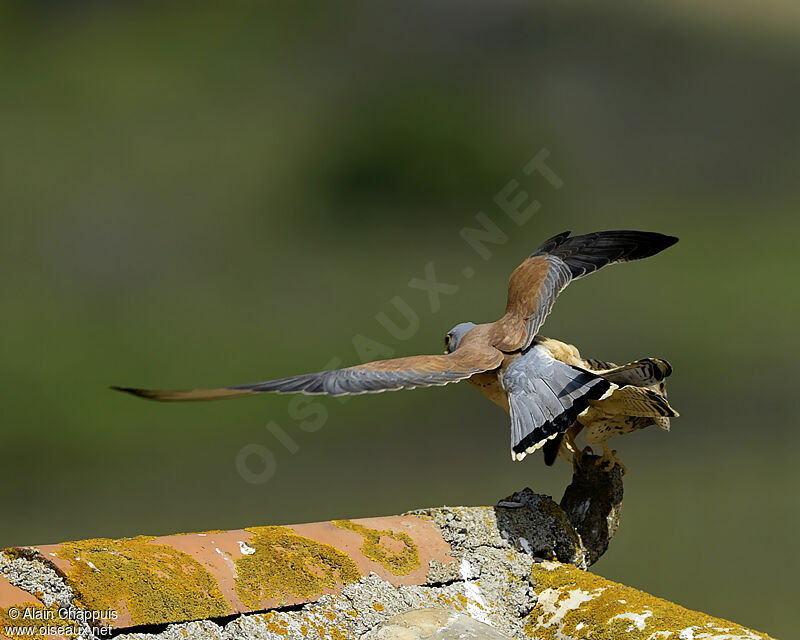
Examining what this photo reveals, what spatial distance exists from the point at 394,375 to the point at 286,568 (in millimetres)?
1129

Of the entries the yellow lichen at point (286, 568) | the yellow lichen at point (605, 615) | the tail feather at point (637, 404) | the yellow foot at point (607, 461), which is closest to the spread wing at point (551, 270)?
the tail feather at point (637, 404)

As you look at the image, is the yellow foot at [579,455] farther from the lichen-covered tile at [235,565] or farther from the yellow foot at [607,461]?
the lichen-covered tile at [235,565]

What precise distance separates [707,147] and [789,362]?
53.8ft

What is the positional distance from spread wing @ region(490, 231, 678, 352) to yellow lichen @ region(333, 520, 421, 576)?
1.08m

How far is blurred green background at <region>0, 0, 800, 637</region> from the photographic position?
41.4 metres

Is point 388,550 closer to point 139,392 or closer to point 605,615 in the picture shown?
point 605,615

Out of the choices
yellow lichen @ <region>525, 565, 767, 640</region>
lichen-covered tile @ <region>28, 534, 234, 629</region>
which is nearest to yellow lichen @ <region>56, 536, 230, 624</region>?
lichen-covered tile @ <region>28, 534, 234, 629</region>

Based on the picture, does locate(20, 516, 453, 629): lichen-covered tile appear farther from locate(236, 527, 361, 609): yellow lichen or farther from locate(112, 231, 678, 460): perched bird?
locate(112, 231, 678, 460): perched bird

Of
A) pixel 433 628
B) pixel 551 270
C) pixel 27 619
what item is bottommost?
pixel 27 619

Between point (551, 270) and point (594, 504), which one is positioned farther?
point (551, 270)

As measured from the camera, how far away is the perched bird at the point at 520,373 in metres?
5.29

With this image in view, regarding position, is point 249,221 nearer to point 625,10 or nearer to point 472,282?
point 472,282

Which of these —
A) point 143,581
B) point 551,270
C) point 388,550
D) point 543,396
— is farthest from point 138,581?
point 551,270

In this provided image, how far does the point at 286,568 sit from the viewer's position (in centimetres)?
453
